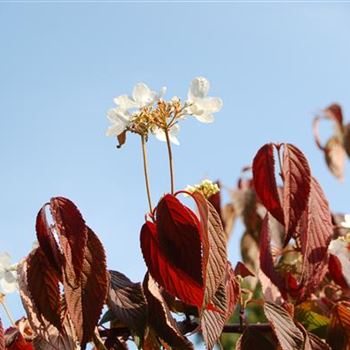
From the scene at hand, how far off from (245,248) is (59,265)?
954 millimetres

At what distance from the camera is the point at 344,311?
1282 mm

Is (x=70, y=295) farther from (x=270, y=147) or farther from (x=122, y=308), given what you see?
(x=270, y=147)

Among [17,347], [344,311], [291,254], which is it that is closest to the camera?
[17,347]

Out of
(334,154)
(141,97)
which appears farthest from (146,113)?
(334,154)

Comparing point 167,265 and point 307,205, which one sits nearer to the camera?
point 167,265

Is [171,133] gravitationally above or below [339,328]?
above

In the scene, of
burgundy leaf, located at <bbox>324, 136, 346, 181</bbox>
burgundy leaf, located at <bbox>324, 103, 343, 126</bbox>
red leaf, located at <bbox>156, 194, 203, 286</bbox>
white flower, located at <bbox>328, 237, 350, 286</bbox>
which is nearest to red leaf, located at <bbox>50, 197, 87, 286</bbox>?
red leaf, located at <bbox>156, 194, 203, 286</bbox>

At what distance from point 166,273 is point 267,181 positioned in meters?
0.31

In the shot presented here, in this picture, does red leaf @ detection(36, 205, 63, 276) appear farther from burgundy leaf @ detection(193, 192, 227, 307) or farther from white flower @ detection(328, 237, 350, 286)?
white flower @ detection(328, 237, 350, 286)

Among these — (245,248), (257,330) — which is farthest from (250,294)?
(245,248)

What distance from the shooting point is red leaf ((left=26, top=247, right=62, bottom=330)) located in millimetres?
1045

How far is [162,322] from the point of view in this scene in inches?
41.9

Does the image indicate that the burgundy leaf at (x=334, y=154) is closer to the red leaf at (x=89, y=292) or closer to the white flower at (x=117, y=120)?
the white flower at (x=117, y=120)

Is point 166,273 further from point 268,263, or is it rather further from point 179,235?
point 268,263
